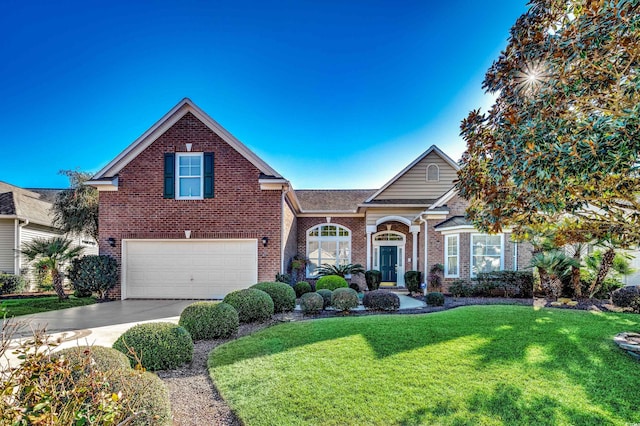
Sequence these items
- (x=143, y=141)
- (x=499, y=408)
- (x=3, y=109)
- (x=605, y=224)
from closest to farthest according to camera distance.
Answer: (x=499, y=408), (x=605, y=224), (x=3, y=109), (x=143, y=141)

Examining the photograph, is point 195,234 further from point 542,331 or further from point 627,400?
point 627,400

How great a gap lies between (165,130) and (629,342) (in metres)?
14.4

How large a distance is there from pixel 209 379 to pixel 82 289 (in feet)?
34.5

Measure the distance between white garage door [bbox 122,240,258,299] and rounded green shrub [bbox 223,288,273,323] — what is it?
4200 mm

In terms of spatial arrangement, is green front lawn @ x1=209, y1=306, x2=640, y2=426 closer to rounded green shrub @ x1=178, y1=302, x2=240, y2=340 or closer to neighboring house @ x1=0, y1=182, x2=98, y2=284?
rounded green shrub @ x1=178, y1=302, x2=240, y2=340

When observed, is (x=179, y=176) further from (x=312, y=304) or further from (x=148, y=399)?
(x=148, y=399)

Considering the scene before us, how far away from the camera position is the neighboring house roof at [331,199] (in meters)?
18.3

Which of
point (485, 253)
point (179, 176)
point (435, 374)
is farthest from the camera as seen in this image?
point (485, 253)

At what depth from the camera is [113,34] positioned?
9.60m

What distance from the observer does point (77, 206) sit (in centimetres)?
1667

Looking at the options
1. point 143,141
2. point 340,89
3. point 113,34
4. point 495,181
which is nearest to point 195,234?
point 143,141

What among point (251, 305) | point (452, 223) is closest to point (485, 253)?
point (452, 223)

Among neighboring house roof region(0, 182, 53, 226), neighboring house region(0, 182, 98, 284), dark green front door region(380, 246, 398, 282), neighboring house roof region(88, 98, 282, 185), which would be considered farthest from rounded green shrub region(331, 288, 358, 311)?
neighboring house roof region(0, 182, 53, 226)

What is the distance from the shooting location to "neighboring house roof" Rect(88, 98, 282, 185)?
12.7 metres
